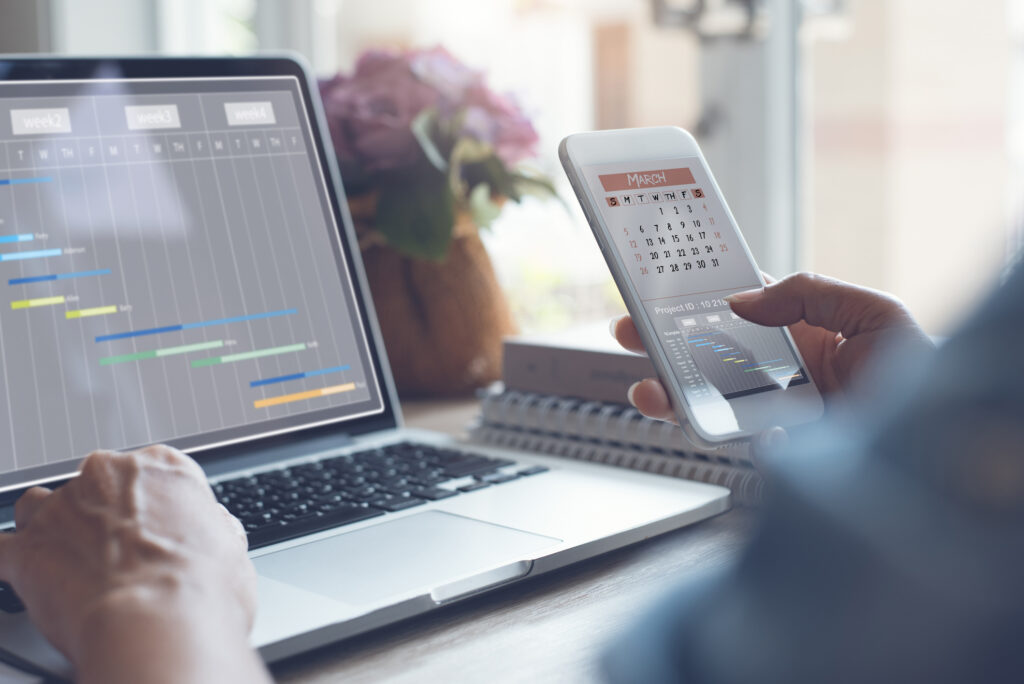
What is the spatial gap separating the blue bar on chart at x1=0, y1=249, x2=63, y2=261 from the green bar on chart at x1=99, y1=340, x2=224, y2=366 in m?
0.09

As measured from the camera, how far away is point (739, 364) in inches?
26.2

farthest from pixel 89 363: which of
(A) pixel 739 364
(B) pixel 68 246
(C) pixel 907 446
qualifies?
(C) pixel 907 446

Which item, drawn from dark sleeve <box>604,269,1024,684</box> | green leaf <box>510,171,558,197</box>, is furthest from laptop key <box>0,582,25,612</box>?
green leaf <box>510,171,558,197</box>

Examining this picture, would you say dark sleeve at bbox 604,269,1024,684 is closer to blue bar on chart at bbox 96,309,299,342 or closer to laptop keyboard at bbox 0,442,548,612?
laptop keyboard at bbox 0,442,548,612

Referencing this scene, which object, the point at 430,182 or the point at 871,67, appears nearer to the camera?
the point at 430,182

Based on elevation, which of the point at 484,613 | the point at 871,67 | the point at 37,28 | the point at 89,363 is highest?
the point at 37,28

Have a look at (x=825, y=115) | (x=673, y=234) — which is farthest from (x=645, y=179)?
(x=825, y=115)

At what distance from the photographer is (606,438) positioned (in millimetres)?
809

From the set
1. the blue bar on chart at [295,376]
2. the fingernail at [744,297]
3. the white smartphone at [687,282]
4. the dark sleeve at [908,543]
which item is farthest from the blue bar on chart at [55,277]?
the dark sleeve at [908,543]

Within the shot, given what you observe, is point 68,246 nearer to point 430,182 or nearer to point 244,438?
point 244,438

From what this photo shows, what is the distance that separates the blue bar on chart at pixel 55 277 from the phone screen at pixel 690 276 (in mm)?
371

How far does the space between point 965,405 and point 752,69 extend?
44.0 inches

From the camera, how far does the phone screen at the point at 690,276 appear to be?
650 mm

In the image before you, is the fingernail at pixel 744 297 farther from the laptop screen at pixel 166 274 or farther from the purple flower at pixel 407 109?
the purple flower at pixel 407 109
